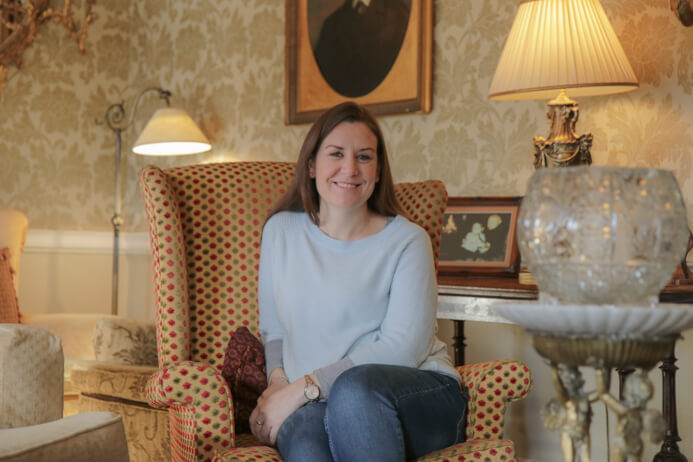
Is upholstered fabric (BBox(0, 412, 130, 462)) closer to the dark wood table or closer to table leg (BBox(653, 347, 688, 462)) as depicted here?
the dark wood table

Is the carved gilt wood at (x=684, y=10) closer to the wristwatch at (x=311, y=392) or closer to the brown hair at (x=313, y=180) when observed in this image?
the brown hair at (x=313, y=180)

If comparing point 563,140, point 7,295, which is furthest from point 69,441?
point 563,140

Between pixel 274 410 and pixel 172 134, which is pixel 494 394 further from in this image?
pixel 172 134

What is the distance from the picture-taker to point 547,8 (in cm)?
223

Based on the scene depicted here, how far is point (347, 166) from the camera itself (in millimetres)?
1825

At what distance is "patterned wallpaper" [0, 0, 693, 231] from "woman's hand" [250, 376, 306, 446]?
144 cm

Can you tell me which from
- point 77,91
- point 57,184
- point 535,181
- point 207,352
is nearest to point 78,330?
point 207,352

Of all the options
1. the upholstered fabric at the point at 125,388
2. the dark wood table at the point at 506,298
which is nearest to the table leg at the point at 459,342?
the dark wood table at the point at 506,298

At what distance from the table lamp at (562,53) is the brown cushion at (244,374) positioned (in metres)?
1.04

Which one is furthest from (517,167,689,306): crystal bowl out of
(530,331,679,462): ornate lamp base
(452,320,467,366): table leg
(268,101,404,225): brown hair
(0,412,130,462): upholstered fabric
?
(452,320,467,366): table leg

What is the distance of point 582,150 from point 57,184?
292 centimetres

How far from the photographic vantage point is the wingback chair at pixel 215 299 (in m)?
1.60

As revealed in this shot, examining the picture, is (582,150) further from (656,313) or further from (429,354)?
(656,313)

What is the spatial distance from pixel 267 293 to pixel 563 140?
1075mm
